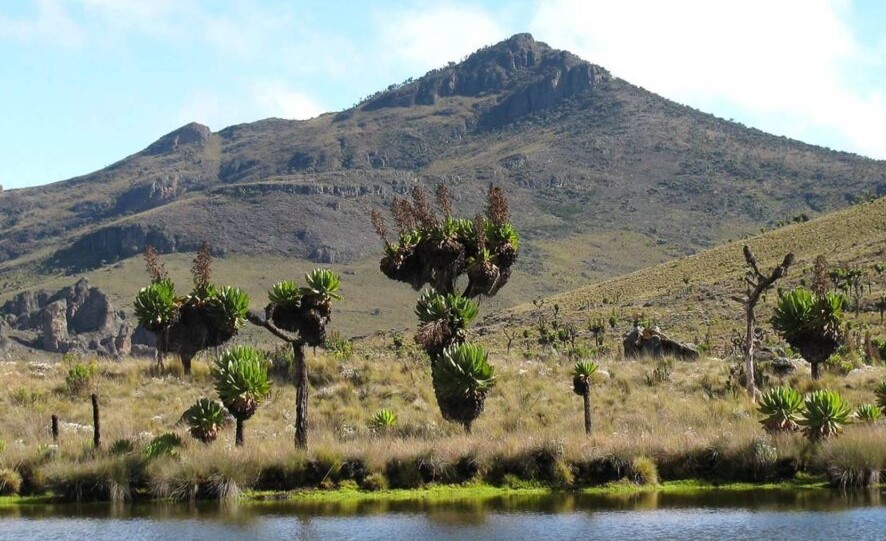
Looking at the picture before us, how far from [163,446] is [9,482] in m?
4.13

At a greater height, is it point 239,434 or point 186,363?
point 186,363

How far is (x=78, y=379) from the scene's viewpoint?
42.2m

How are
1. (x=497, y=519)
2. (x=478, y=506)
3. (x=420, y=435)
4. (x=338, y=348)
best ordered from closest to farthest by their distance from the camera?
(x=497, y=519) → (x=478, y=506) → (x=420, y=435) → (x=338, y=348)

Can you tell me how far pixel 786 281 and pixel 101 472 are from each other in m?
68.4

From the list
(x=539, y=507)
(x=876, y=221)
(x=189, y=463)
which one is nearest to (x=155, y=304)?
(x=189, y=463)

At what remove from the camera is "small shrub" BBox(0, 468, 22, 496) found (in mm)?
30109

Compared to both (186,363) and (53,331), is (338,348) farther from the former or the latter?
(53,331)

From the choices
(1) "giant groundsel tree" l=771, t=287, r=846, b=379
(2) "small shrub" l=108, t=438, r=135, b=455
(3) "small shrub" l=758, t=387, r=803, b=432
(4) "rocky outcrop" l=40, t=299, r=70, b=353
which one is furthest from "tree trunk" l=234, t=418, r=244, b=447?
(4) "rocky outcrop" l=40, t=299, r=70, b=353

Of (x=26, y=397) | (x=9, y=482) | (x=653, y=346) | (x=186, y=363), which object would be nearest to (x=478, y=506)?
(x=9, y=482)

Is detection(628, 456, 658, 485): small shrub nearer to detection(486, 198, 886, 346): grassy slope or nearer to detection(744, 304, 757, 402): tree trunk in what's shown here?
detection(744, 304, 757, 402): tree trunk

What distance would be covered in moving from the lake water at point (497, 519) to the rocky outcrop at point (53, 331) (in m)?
112

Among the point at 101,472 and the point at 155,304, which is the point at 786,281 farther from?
the point at 101,472

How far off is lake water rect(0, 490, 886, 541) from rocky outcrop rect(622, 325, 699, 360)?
65.0ft

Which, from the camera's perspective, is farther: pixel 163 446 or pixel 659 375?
pixel 659 375
